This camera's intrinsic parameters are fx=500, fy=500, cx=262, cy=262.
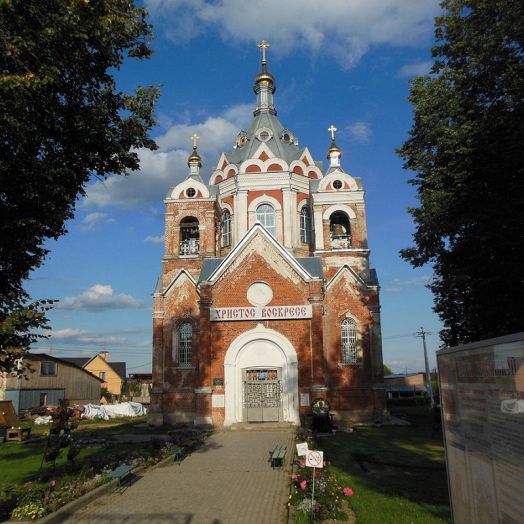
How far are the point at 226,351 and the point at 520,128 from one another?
1770cm

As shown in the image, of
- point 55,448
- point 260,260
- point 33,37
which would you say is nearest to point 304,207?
point 260,260

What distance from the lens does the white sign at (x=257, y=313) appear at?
2622 cm

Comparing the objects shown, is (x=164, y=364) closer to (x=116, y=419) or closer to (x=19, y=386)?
(x=116, y=419)

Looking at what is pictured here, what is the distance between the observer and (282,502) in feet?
35.1

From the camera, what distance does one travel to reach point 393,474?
1327cm

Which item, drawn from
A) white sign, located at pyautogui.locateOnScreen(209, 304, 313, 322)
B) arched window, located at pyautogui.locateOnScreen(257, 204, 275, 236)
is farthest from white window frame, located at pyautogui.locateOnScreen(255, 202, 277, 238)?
white sign, located at pyautogui.locateOnScreen(209, 304, 313, 322)

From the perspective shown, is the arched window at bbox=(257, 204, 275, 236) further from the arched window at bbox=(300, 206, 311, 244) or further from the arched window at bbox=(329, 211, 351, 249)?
the arched window at bbox=(329, 211, 351, 249)

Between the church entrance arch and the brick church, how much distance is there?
0.17 feet

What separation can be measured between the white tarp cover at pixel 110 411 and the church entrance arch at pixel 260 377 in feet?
58.4

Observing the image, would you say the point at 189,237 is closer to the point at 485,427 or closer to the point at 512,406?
the point at 485,427

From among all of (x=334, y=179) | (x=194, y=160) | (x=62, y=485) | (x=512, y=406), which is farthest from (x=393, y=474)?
(x=194, y=160)

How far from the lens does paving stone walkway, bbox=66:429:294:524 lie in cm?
955

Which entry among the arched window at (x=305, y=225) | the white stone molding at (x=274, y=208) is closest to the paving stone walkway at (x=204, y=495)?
the white stone molding at (x=274, y=208)

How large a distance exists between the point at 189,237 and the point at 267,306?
366 inches
